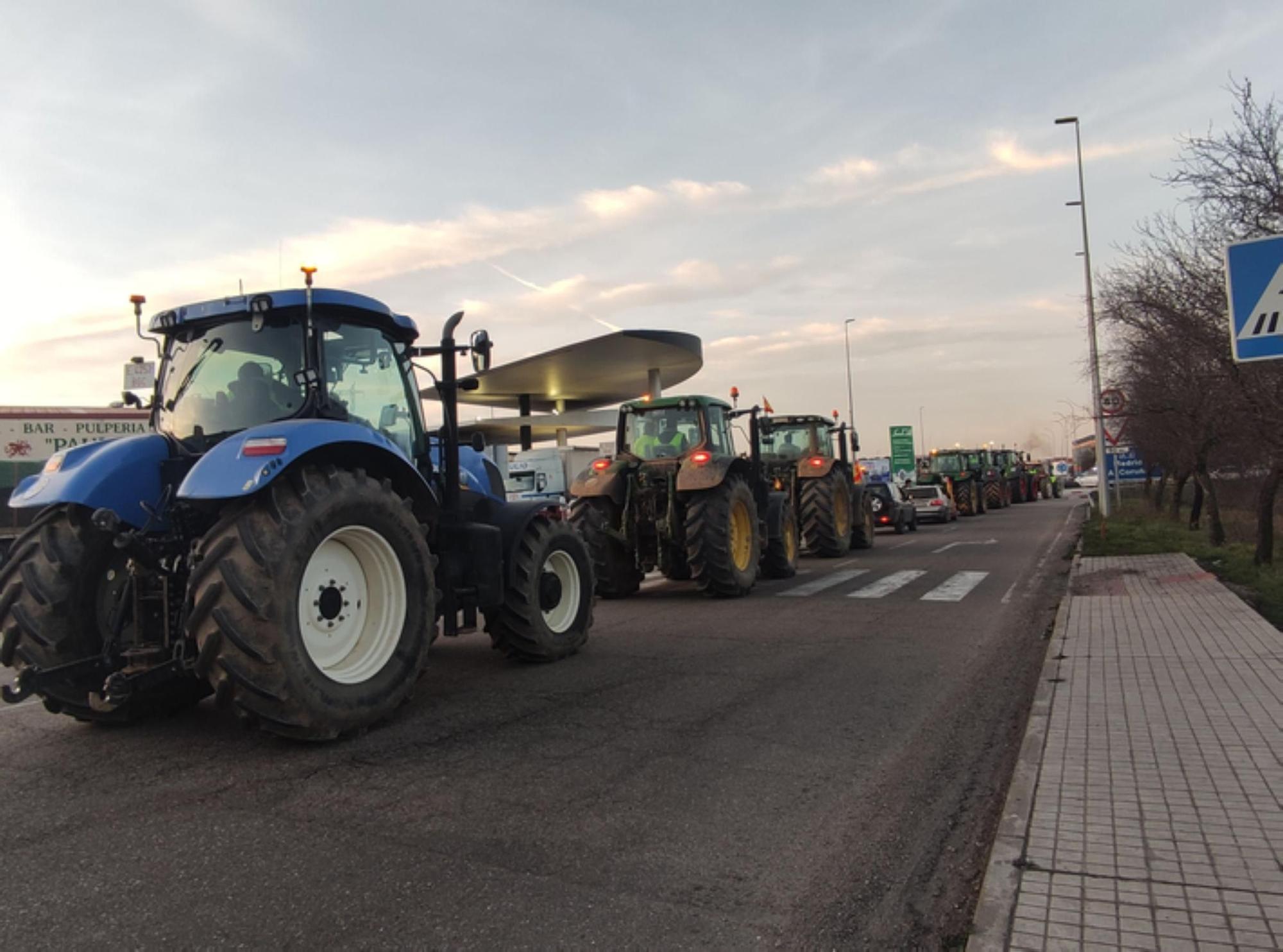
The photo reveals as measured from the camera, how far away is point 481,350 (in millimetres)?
6426

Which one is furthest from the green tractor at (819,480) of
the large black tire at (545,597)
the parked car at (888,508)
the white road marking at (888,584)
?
the large black tire at (545,597)

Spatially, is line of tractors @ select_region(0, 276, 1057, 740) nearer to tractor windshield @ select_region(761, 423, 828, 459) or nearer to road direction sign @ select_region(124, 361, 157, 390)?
road direction sign @ select_region(124, 361, 157, 390)

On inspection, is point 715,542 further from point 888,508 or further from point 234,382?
point 888,508

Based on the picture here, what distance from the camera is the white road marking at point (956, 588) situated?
11062 millimetres

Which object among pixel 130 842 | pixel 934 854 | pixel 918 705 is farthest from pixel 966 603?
pixel 130 842

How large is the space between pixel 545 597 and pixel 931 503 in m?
24.4

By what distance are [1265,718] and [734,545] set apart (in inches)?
291

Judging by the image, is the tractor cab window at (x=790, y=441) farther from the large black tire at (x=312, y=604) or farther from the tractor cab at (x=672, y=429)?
the large black tire at (x=312, y=604)

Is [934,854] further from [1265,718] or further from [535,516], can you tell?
[535,516]

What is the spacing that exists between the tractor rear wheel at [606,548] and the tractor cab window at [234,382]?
19.9ft

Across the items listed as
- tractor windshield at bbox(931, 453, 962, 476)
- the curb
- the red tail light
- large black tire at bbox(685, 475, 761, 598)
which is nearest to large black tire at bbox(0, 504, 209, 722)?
the red tail light

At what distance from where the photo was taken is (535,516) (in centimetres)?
706

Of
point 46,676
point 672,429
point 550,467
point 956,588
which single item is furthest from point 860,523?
point 550,467

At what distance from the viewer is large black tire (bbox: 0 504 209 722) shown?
4.93 metres
